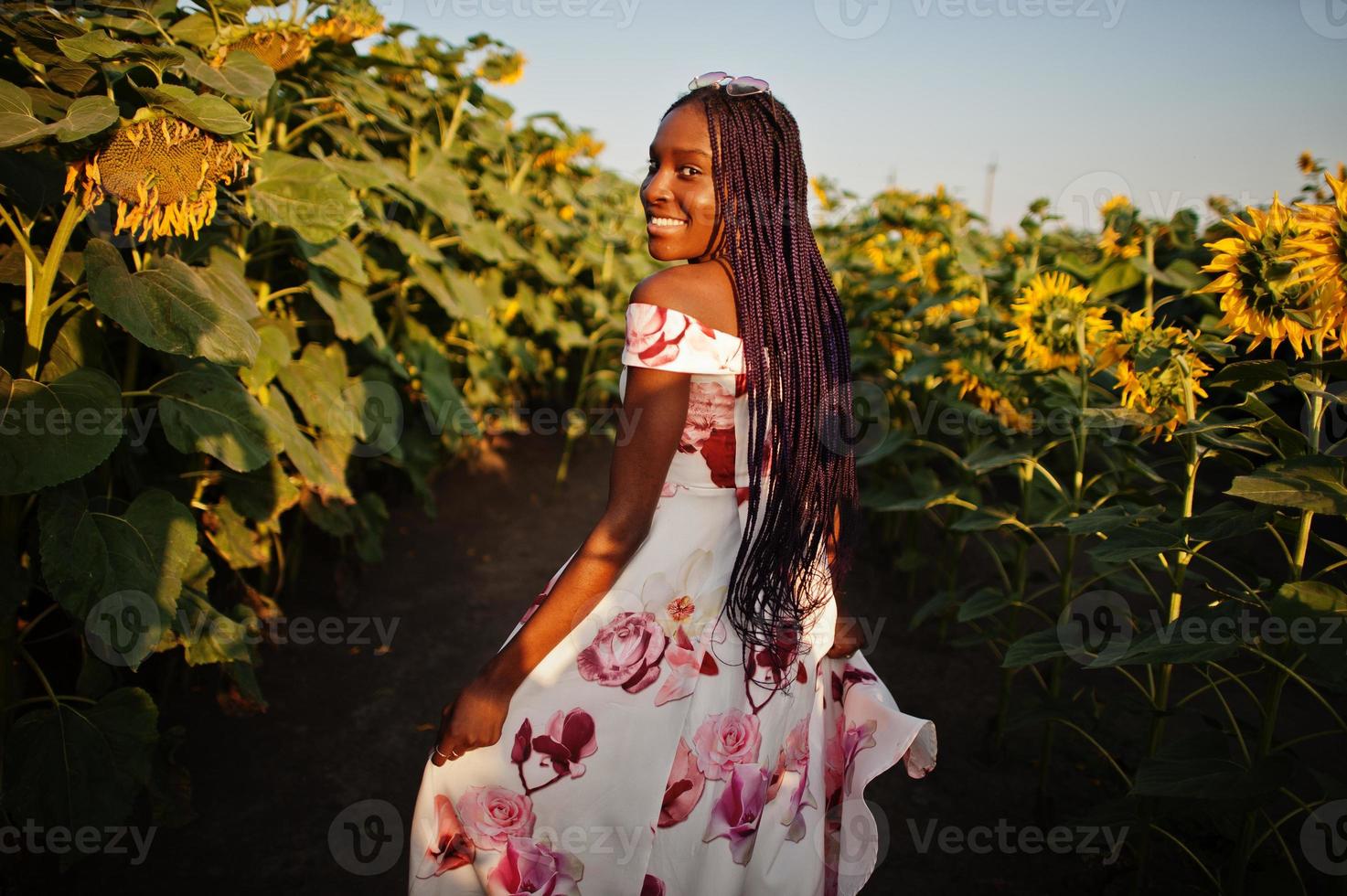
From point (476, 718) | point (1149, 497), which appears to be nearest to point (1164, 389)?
point (1149, 497)

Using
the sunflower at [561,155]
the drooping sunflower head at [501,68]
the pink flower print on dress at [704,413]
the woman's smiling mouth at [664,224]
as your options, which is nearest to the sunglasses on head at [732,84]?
the woman's smiling mouth at [664,224]

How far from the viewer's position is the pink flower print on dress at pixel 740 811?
4.84 ft

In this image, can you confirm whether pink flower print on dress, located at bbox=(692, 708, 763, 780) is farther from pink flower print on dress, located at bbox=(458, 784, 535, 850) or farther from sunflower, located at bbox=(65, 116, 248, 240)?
sunflower, located at bbox=(65, 116, 248, 240)

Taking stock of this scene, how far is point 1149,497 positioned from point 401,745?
2.45 meters

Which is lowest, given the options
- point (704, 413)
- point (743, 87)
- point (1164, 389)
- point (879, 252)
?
point (704, 413)

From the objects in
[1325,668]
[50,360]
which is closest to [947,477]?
[1325,668]

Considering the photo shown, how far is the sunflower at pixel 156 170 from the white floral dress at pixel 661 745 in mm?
1010

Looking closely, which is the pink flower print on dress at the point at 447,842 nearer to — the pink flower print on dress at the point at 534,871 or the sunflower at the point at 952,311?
A: the pink flower print on dress at the point at 534,871

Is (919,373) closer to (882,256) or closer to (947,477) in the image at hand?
(882,256)

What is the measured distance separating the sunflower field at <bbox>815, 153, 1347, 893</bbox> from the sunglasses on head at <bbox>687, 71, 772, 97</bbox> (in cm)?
98

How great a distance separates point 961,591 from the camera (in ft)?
13.0

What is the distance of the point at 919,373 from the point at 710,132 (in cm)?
200

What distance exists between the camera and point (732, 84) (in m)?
1.54

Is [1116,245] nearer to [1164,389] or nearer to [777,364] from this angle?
[1164,389]
